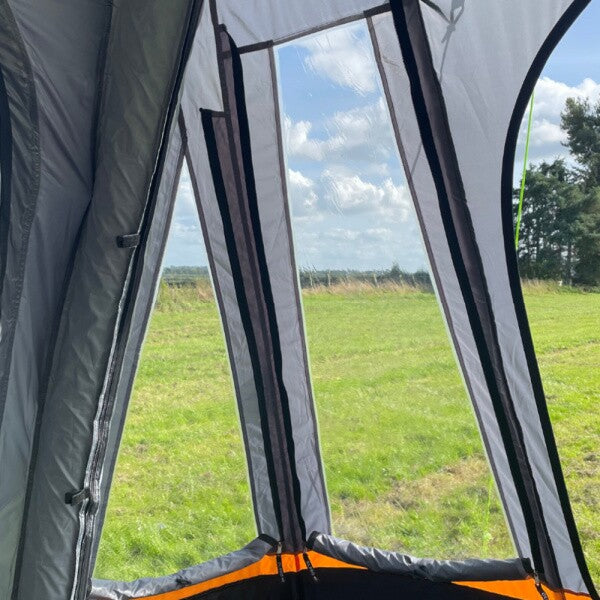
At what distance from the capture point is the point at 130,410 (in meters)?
2.08

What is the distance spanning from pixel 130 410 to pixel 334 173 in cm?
95

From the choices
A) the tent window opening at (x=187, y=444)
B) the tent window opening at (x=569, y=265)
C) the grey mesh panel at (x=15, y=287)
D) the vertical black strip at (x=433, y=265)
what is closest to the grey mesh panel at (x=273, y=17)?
the vertical black strip at (x=433, y=265)

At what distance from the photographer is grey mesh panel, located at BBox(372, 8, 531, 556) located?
1.70 meters

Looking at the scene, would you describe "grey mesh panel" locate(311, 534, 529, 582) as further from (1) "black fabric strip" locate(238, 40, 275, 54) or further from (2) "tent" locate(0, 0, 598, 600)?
(1) "black fabric strip" locate(238, 40, 275, 54)

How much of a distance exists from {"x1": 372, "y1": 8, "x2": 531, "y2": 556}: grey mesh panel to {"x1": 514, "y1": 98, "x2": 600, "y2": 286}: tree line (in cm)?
491

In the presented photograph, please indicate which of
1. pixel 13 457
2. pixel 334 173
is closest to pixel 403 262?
pixel 334 173

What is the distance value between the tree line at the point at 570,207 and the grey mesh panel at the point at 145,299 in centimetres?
514

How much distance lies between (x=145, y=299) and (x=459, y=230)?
3.09 ft

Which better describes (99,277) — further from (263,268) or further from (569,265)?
(569,265)

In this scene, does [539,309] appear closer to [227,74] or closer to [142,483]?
[142,483]

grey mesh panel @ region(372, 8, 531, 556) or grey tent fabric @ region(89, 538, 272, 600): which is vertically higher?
grey mesh panel @ region(372, 8, 531, 556)

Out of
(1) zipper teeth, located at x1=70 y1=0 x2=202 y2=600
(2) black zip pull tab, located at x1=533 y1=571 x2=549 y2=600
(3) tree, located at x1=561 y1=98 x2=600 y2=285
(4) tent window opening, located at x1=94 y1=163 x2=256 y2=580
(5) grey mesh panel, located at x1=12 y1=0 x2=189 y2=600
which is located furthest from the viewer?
(3) tree, located at x1=561 y1=98 x2=600 y2=285

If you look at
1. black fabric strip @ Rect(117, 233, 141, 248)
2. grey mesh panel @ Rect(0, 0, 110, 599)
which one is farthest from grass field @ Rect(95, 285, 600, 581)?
black fabric strip @ Rect(117, 233, 141, 248)

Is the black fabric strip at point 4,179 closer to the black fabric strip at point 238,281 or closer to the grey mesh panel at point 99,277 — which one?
the grey mesh panel at point 99,277
